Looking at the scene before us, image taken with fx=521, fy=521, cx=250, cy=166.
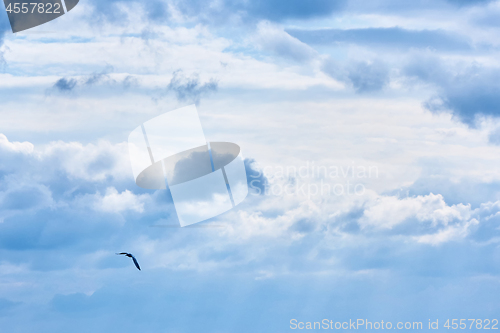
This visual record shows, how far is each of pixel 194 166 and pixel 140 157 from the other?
33.8 feet

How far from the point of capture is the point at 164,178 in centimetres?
Answer: 10275

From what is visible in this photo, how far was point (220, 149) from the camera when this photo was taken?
105375 millimetres

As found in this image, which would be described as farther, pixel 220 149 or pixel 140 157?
pixel 220 149

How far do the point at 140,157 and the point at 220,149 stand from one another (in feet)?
53.7

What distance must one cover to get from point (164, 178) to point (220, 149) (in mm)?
12624

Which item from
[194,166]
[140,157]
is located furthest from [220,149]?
[140,157]

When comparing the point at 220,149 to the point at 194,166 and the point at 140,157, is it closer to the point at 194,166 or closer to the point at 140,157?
the point at 194,166

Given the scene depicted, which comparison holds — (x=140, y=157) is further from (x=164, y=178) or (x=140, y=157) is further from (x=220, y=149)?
(x=220, y=149)

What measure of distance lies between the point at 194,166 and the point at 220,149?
7.96m

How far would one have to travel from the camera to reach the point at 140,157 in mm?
98500

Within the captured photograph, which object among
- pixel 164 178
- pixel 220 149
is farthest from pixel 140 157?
pixel 220 149

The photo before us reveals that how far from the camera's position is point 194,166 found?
3935 inches
